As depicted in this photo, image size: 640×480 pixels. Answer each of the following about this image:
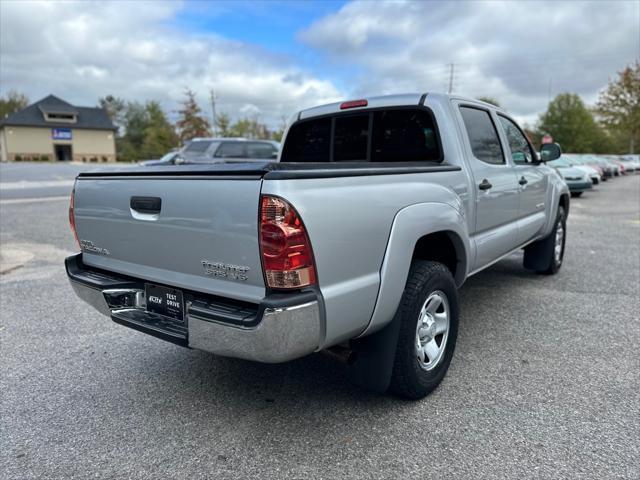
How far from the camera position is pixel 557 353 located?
12.1 ft

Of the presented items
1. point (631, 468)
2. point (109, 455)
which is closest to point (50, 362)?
point (109, 455)

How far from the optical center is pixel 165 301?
2.66 meters

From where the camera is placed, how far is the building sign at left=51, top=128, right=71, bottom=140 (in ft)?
189

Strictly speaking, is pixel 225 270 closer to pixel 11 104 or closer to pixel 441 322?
pixel 441 322

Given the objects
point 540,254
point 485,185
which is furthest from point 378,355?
point 540,254

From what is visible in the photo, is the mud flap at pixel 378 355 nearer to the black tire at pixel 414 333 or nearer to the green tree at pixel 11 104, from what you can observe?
the black tire at pixel 414 333

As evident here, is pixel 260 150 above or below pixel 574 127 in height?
below

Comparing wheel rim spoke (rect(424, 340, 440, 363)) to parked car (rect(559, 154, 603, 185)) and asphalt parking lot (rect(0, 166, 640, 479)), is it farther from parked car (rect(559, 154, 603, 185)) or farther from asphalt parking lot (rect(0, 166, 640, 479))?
parked car (rect(559, 154, 603, 185))

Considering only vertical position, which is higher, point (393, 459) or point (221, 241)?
point (221, 241)

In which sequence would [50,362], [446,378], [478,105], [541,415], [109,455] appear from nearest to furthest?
[109,455] < [541,415] < [446,378] < [50,362] < [478,105]

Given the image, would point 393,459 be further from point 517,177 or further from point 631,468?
point 517,177

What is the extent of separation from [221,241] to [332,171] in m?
0.63

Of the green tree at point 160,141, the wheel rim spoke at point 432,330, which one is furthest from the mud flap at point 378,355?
the green tree at point 160,141

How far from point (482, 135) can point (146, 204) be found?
9.21 ft
